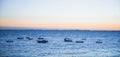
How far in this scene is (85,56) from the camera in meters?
10.3

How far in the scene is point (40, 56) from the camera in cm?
1030

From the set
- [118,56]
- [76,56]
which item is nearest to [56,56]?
[76,56]

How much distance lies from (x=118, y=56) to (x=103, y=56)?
0.77 metres

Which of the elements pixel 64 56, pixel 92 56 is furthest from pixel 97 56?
pixel 64 56

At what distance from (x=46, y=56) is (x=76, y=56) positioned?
1620 millimetres

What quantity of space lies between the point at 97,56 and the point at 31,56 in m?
3.51

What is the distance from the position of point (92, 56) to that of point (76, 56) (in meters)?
0.85

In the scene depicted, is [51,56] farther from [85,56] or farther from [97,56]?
[97,56]

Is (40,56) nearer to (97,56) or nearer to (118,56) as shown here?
(97,56)

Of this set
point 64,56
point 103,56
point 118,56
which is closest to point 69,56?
point 64,56

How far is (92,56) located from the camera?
10203 mm

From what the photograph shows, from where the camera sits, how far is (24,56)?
1002 centimetres

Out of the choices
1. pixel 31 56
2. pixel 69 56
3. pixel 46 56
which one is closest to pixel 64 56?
pixel 69 56

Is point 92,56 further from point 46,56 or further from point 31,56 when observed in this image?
point 31,56
